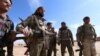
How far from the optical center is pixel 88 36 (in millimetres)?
9297

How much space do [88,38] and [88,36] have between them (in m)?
0.08

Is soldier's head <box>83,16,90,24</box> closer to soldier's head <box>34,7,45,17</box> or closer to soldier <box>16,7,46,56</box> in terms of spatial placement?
soldier's head <box>34,7,45,17</box>

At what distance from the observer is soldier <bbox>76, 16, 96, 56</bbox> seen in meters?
9.25

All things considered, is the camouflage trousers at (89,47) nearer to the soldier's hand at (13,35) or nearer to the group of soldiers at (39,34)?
the group of soldiers at (39,34)

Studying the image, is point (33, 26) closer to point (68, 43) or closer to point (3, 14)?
point (3, 14)

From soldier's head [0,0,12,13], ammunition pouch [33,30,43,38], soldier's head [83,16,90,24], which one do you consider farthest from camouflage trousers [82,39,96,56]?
Result: soldier's head [0,0,12,13]

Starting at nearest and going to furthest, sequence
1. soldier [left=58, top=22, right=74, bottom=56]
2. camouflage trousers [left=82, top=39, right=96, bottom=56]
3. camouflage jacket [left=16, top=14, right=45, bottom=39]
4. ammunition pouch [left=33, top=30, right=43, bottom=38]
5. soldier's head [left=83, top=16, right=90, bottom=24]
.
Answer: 1. ammunition pouch [left=33, top=30, right=43, bottom=38]
2. camouflage jacket [left=16, top=14, right=45, bottom=39]
3. soldier's head [left=83, top=16, right=90, bottom=24]
4. camouflage trousers [left=82, top=39, right=96, bottom=56]
5. soldier [left=58, top=22, right=74, bottom=56]

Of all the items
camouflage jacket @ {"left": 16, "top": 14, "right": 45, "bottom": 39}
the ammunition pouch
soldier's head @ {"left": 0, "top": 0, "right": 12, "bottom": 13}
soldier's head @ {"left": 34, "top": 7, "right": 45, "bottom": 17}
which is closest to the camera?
soldier's head @ {"left": 0, "top": 0, "right": 12, "bottom": 13}

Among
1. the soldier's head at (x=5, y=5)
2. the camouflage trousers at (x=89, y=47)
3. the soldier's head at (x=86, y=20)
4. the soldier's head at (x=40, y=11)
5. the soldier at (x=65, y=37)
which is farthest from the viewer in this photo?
the soldier at (x=65, y=37)

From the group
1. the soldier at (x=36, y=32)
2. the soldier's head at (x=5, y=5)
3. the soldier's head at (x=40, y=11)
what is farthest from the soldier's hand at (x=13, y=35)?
the soldier's head at (x=40, y=11)

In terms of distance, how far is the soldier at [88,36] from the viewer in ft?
30.3

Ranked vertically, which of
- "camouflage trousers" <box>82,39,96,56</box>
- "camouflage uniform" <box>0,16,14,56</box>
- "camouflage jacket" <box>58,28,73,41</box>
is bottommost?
"camouflage trousers" <box>82,39,96,56</box>

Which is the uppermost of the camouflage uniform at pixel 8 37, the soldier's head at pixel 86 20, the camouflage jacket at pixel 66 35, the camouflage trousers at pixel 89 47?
the soldier's head at pixel 86 20

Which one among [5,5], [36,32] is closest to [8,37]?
[5,5]
